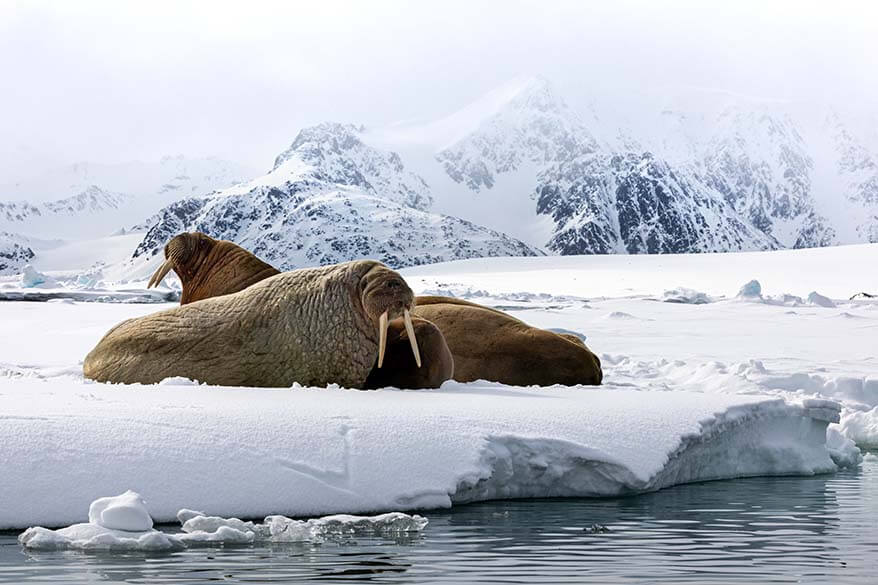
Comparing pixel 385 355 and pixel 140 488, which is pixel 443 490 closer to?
pixel 140 488

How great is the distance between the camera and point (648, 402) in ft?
30.1

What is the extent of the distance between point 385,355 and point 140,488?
3.71m

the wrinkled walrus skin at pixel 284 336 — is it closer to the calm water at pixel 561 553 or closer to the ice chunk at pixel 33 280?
the calm water at pixel 561 553

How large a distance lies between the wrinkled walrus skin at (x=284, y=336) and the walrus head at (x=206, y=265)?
221 centimetres

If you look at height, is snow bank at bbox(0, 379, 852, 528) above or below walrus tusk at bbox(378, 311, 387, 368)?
below

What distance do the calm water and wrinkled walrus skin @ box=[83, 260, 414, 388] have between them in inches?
97.2

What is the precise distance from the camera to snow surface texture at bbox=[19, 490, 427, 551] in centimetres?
592

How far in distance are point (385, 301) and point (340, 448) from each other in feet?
8.44

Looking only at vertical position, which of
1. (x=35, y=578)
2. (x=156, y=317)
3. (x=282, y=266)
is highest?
(x=282, y=266)

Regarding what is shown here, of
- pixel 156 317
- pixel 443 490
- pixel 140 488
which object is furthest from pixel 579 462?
pixel 156 317

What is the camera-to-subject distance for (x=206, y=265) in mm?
12609

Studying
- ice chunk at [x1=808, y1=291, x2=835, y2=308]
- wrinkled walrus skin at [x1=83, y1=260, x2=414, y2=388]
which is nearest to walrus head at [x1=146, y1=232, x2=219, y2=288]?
wrinkled walrus skin at [x1=83, y1=260, x2=414, y2=388]

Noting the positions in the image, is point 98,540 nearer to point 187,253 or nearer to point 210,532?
point 210,532

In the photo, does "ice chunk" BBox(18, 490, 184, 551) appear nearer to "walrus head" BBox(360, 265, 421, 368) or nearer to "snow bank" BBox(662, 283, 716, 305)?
"walrus head" BBox(360, 265, 421, 368)
